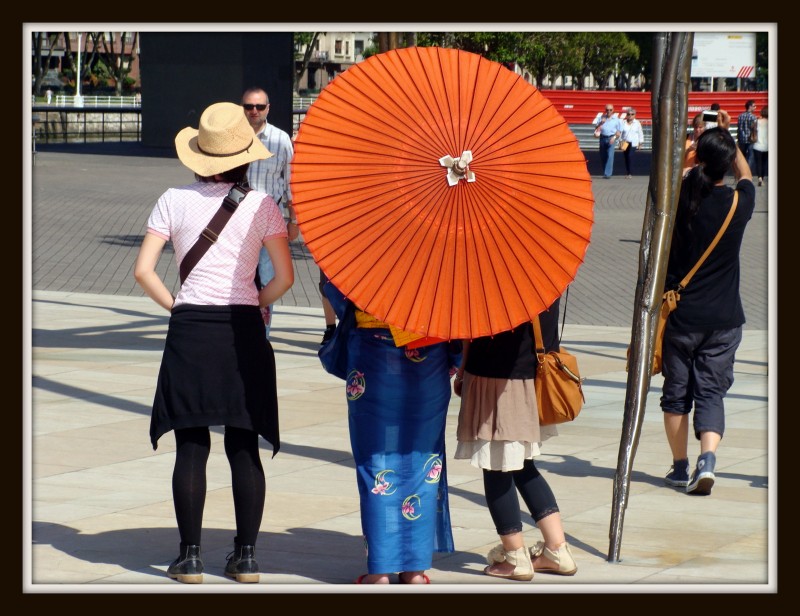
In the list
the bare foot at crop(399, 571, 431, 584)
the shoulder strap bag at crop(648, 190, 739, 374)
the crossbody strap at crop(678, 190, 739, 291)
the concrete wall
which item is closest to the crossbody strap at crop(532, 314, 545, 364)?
the bare foot at crop(399, 571, 431, 584)

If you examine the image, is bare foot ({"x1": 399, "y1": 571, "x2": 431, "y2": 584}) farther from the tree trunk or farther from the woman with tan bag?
the tree trunk

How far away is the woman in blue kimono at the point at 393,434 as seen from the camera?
470 centimetres

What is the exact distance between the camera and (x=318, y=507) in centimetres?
613

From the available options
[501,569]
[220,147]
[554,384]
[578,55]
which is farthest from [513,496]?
[578,55]

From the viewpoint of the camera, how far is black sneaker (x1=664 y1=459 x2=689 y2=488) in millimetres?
6719

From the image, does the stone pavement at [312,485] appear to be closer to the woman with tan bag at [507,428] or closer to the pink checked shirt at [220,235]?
the woman with tan bag at [507,428]

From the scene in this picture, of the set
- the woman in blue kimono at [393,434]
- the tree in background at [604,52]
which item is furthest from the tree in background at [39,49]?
the tree in background at [604,52]

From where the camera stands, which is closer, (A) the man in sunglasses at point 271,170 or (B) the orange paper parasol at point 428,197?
(B) the orange paper parasol at point 428,197

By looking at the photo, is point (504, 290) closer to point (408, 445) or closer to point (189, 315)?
point (408, 445)

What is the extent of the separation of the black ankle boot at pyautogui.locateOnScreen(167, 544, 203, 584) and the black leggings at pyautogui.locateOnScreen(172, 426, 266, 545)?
0.03 m

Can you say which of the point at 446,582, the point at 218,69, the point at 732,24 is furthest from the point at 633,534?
the point at 218,69

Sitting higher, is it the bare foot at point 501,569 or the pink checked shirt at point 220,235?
the pink checked shirt at point 220,235

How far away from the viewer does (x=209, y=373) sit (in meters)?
4.85

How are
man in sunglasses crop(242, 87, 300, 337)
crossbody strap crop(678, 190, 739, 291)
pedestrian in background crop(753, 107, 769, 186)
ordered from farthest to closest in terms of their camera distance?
1. pedestrian in background crop(753, 107, 769, 186)
2. man in sunglasses crop(242, 87, 300, 337)
3. crossbody strap crop(678, 190, 739, 291)
